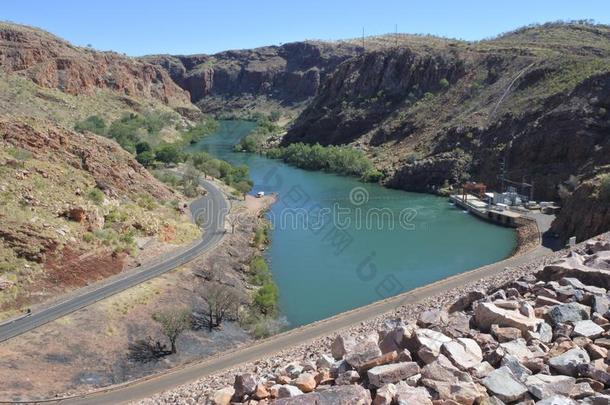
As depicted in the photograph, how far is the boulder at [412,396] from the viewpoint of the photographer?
910 cm

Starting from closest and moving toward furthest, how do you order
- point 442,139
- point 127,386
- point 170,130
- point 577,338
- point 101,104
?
point 577,338, point 127,386, point 442,139, point 101,104, point 170,130

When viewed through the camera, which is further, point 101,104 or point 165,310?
point 101,104

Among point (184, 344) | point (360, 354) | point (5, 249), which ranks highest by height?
point (360, 354)

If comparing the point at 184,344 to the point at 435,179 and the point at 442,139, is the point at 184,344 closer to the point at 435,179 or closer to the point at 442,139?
the point at 435,179

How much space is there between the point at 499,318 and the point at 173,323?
21.1 m

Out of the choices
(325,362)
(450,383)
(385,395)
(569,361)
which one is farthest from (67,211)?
(569,361)

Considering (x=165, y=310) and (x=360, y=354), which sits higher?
(x=360, y=354)

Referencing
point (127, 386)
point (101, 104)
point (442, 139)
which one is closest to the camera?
point (127, 386)

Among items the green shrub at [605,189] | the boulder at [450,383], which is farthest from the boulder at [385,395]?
the green shrub at [605,189]

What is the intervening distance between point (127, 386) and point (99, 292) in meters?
10.7

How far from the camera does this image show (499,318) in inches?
474

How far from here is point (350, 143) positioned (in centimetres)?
10838

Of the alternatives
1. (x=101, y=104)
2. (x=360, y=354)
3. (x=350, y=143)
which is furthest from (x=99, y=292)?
(x=101, y=104)

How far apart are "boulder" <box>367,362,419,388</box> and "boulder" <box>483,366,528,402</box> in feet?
4.12
